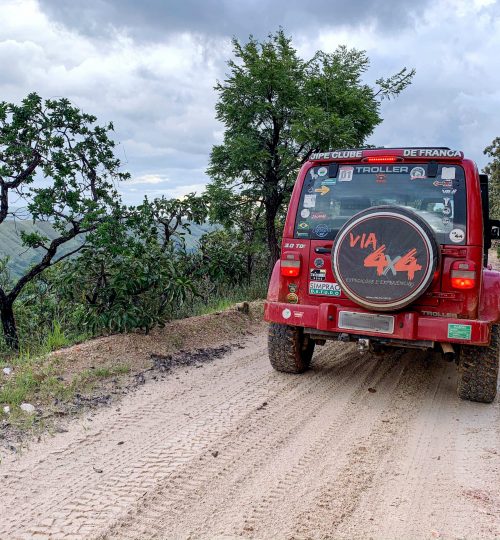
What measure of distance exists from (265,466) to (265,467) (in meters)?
0.02

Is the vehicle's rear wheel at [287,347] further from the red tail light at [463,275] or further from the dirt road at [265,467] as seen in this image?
the red tail light at [463,275]

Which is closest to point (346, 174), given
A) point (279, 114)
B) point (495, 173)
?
point (279, 114)

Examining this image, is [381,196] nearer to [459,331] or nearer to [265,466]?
[459,331]

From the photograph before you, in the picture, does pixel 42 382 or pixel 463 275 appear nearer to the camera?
pixel 463 275

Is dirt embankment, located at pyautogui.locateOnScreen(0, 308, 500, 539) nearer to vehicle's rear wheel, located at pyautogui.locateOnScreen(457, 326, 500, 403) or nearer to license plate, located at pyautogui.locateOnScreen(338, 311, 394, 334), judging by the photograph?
vehicle's rear wheel, located at pyautogui.locateOnScreen(457, 326, 500, 403)

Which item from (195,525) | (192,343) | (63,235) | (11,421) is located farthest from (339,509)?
(63,235)

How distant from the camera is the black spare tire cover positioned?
4.31 m

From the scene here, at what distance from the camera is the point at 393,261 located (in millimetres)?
4387

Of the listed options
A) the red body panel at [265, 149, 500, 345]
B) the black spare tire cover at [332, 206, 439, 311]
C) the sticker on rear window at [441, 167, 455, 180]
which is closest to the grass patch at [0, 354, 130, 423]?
the red body panel at [265, 149, 500, 345]

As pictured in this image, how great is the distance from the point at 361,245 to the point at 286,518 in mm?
2463

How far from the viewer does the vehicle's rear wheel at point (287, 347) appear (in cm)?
539

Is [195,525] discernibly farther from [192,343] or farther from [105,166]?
[105,166]

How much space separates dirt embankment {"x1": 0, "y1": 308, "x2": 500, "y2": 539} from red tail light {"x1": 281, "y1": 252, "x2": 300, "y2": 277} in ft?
3.95

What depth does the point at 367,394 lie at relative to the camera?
201 inches
